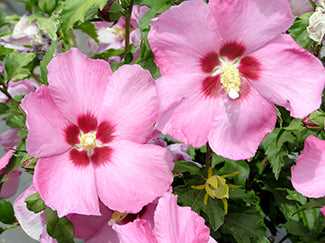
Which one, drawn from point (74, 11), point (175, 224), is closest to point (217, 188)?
point (175, 224)

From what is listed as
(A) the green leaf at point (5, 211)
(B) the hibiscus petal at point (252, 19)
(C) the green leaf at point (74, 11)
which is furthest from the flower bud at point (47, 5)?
(B) the hibiscus petal at point (252, 19)

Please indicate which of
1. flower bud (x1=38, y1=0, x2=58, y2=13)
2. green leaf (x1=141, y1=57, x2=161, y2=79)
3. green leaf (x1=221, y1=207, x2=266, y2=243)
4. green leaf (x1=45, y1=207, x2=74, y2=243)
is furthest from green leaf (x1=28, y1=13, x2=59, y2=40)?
green leaf (x1=221, y1=207, x2=266, y2=243)

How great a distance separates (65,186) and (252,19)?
300mm

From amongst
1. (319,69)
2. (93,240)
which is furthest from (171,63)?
(93,240)

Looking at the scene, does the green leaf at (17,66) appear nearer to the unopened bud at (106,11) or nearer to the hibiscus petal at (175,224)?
the unopened bud at (106,11)

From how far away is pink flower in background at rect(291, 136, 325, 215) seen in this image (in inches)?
21.1

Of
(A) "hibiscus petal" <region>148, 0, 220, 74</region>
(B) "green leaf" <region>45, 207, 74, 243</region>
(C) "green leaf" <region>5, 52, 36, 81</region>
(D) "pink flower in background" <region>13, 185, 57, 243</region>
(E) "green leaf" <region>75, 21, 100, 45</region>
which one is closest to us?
(A) "hibiscus petal" <region>148, 0, 220, 74</region>

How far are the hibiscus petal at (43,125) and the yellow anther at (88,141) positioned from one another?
2 centimetres

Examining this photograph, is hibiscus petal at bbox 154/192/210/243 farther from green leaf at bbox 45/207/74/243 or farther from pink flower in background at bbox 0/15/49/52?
pink flower in background at bbox 0/15/49/52

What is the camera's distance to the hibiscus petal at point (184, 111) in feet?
1.57

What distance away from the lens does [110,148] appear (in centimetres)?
54

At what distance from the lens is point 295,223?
83 centimetres

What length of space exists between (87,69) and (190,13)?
147 millimetres

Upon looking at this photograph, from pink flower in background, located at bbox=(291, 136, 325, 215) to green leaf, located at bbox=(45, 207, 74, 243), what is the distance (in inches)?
12.5
